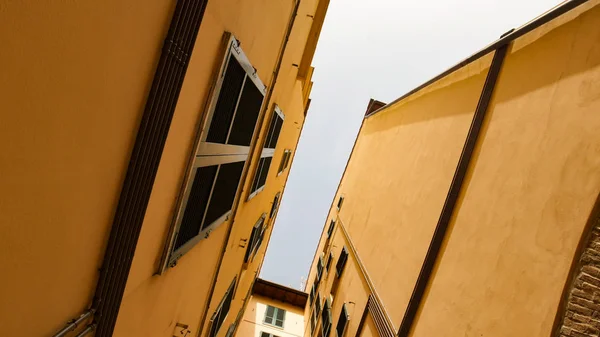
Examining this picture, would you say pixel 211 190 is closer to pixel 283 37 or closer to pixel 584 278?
pixel 283 37

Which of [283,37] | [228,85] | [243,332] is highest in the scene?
[283,37]

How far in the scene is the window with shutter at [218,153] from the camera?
2598mm

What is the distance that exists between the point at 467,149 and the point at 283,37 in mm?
3039

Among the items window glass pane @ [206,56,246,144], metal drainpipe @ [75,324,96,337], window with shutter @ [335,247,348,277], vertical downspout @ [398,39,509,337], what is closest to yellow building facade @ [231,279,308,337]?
window with shutter @ [335,247,348,277]

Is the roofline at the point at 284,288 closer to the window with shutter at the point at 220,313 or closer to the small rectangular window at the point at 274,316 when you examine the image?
the small rectangular window at the point at 274,316

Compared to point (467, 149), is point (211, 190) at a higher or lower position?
lower

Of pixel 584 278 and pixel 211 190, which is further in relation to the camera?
pixel 211 190

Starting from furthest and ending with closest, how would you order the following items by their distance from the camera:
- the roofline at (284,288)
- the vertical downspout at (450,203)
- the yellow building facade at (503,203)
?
1. the roofline at (284,288)
2. the vertical downspout at (450,203)
3. the yellow building facade at (503,203)

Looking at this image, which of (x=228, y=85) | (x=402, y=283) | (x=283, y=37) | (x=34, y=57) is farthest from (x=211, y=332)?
(x=34, y=57)

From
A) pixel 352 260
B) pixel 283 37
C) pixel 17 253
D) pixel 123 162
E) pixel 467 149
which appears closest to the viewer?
pixel 17 253

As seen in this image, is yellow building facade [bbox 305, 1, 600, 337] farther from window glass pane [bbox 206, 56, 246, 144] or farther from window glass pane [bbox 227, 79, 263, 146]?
window glass pane [bbox 206, 56, 246, 144]

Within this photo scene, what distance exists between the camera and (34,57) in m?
0.98

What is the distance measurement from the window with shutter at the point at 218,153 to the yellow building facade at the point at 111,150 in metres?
0.02

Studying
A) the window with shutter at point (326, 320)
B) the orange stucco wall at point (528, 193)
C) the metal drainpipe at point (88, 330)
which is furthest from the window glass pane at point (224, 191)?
the window with shutter at point (326, 320)
